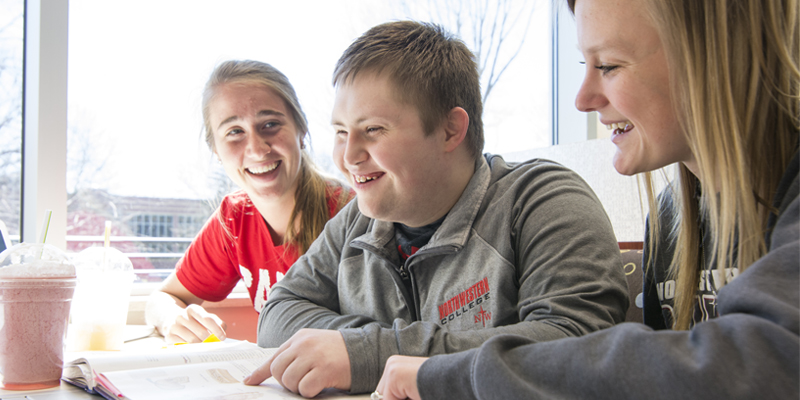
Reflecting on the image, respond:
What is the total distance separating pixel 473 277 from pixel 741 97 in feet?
1.62

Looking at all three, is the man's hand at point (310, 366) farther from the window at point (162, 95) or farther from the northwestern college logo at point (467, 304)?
the window at point (162, 95)

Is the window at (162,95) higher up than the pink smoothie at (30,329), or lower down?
higher up

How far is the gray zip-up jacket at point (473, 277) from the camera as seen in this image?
782 millimetres

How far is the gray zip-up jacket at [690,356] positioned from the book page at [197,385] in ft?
0.91

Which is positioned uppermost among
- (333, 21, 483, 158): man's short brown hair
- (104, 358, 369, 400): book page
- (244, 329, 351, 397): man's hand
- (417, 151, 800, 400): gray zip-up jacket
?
(333, 21, 483, 158): man's short brown hair

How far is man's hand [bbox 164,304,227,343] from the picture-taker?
138 cm

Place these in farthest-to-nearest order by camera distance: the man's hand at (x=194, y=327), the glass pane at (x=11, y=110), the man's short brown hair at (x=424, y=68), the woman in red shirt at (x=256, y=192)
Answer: the glass pane at (x=11, y=110) → the woman in red shirt at (x=256, y=192) → the man's hand at (x=194, y=327) → the man's short brown hair at (x=424, y=68)

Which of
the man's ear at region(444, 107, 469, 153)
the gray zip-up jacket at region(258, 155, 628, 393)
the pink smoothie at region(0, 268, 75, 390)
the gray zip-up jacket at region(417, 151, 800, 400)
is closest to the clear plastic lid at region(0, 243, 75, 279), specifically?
the pink smoothie at region(0, 268, 75, 390)

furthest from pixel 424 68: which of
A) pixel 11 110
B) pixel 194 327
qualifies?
pixel 11 110

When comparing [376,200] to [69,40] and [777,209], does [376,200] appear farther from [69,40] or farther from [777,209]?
[69,40]

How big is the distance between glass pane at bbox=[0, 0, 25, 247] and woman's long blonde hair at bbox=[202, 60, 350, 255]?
A: 698 mm

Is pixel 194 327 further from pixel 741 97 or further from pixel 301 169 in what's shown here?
pixel 741 97

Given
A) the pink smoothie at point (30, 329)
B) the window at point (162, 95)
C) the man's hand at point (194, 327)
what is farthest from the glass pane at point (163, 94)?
the pink smoothie at point (30, 329)

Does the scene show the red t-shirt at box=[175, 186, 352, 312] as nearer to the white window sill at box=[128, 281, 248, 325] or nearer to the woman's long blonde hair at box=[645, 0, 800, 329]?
the white window sill at box=[128, 281, 248, 325]
